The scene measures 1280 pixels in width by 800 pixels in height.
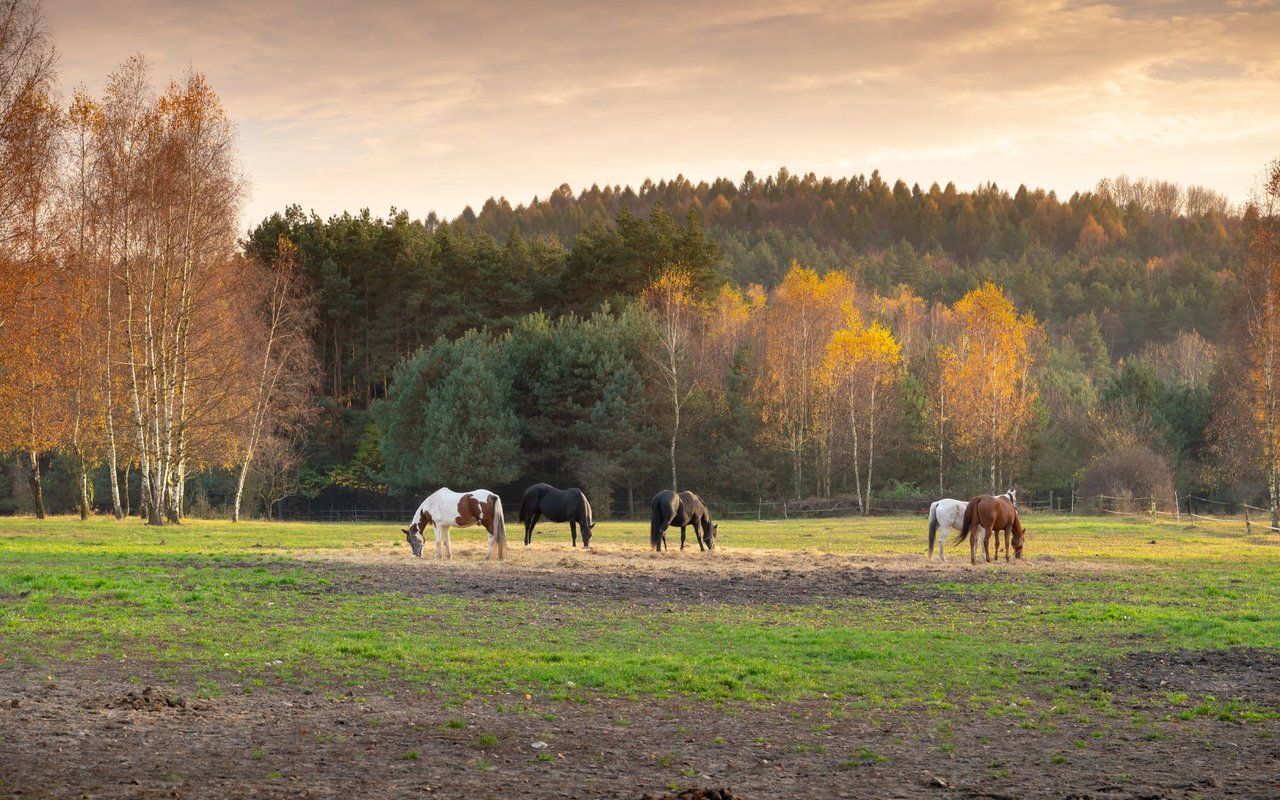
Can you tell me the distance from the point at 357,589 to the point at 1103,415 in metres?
51.7

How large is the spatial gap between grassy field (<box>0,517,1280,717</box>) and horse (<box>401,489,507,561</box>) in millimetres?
903

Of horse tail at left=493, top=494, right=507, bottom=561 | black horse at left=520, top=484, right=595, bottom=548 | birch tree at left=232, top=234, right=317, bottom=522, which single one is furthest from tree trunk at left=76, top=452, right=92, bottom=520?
horse tail at left=493, top=494, right=507, bottom=561

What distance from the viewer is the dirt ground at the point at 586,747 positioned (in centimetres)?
804

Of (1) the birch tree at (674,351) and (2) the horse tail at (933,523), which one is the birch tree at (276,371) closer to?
(1) the birch tree at (674,351)

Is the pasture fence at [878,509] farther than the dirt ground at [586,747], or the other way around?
the pasture fence at [878,509]

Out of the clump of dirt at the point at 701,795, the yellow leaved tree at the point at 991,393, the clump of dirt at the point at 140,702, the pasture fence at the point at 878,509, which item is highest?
the yellow leaved tree at the point at 991,393

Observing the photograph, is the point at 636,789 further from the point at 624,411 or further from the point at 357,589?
the point at 624,411

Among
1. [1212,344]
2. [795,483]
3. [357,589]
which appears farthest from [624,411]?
[1212,344]

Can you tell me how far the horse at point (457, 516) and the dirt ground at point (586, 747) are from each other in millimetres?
14437

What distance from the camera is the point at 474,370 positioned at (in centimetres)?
6025

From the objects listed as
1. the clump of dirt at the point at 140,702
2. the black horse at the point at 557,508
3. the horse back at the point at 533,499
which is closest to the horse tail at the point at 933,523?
the black horse at the point at 557,508

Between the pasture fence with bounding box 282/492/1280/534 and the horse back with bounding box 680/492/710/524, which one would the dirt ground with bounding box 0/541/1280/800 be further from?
the pasture fence with bounding box 282/492/1280/534

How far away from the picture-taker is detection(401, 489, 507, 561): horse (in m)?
26.5

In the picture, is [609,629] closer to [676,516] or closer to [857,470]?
[676,516]
